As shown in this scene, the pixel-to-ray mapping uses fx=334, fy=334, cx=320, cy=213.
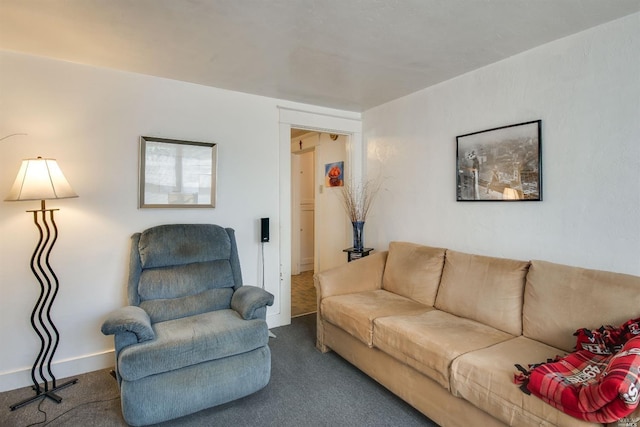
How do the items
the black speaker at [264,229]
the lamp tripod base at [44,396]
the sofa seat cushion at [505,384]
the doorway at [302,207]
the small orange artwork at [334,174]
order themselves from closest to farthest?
the sofa seat cushion at [505,384], the lamp tripod base at [44,396], the black speaker at [264,229], the small orange artwork at [334,174], the doorway at [302,207]

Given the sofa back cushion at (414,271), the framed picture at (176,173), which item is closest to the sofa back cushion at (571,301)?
the sofa back cushion at (414,271)

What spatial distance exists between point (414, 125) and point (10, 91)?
3.24 m

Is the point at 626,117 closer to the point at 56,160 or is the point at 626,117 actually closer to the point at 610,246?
the point at 610,246

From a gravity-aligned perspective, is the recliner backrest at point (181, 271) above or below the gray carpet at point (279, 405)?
above

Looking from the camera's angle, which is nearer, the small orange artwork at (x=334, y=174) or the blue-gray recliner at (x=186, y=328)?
the blue-gray recliner at (x=186, y=328)

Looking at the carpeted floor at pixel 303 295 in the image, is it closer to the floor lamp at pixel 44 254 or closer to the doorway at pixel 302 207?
the doorway at pixel 302 207

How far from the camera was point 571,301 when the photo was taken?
6.12ft

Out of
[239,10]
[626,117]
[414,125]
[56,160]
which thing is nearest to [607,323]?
[626,117]

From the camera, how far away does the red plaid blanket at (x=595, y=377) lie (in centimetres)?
120

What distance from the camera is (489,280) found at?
229 centimetres

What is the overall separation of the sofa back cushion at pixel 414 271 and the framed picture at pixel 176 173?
175 cm

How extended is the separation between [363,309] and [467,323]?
713 millimetres

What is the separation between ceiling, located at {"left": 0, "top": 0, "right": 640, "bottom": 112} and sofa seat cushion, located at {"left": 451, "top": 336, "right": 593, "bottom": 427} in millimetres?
1883

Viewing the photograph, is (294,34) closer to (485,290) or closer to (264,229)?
(264,229)
